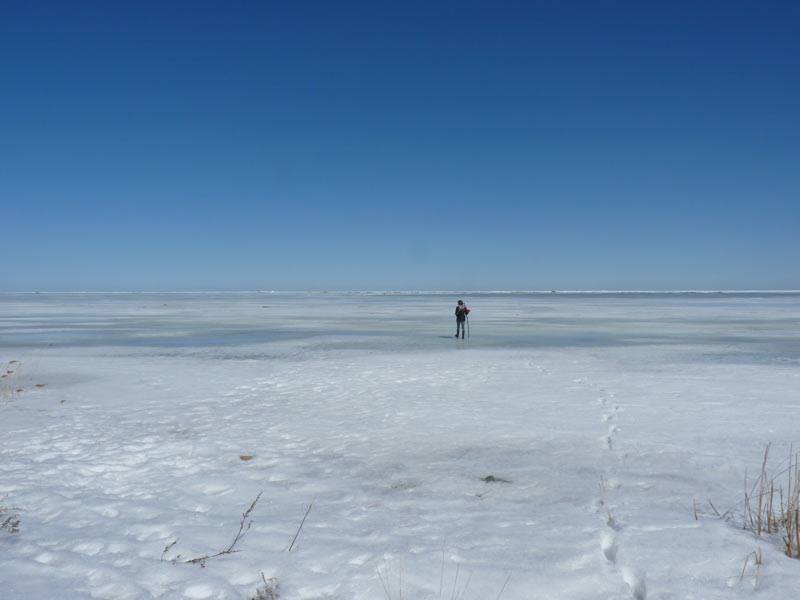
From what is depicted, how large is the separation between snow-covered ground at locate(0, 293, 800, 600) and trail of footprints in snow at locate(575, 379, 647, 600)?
3 centimetres

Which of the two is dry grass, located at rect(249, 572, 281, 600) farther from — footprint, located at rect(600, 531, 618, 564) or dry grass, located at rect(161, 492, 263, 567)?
footprint, located at rect(600, 531, 618, 564)

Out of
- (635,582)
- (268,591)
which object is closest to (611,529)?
(635,582)

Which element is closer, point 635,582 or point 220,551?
point 635,582

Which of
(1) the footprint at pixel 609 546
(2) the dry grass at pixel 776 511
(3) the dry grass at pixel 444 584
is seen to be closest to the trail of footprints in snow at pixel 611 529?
(1) the footprint at pixel 609 546

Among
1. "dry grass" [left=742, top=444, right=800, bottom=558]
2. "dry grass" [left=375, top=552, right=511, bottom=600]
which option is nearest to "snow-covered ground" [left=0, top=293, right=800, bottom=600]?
"dry grass" [left=375, top=552, right=511, bottom=600]

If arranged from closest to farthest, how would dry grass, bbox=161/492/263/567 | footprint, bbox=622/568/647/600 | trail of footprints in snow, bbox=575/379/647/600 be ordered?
1. footprint, bbox=622/568/647/600
2. trail of footprints in snow, bbox=575/379/647/600
3. dry grass, bbox=161/492/263/567

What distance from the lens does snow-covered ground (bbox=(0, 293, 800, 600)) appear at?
4207 millimetres

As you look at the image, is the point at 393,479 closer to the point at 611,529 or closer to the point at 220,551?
the point at 220,551

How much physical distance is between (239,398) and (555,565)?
822 cm

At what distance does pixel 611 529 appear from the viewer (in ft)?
16.4

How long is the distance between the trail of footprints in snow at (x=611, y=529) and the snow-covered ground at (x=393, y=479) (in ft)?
0.08

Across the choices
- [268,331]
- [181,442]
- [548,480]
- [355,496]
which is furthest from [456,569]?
[268,331]

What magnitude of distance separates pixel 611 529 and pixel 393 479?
2.63 metres

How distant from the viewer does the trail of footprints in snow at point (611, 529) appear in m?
Result: 4.08
